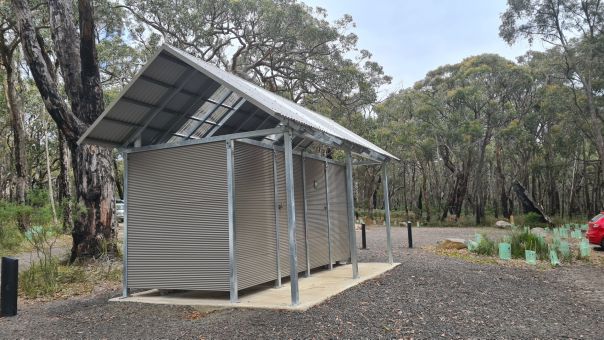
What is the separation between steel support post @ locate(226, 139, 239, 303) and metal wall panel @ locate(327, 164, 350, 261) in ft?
11.8

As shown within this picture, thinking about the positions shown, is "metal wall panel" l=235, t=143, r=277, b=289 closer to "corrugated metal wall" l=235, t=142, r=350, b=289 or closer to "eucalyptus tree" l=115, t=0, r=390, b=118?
"corrugated metal wall" l=235, t=142, r=350, b=289

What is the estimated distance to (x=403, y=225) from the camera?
1159 inches

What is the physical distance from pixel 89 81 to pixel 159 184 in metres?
4.51

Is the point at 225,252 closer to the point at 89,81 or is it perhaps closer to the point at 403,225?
the point at 89,81

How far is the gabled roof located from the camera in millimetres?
6410

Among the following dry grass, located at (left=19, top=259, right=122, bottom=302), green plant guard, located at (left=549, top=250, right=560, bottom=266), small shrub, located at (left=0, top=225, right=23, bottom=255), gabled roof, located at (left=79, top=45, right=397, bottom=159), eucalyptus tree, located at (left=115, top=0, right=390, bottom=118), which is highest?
eucalyptus tree, located at (left=115, top=0, right=390, bottom=118)

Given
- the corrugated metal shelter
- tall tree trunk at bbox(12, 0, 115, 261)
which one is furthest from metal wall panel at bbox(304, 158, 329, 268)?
tall tree trunk at bbox(12, 0, 115, 261)

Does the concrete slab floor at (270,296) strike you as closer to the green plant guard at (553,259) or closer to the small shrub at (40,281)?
the small shrub at (40,281)

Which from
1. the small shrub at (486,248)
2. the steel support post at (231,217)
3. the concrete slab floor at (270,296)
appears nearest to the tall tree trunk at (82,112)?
the concrete slab floor at (270,296)

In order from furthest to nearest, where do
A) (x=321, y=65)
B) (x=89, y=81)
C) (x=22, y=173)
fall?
(x=321, y=65) < (x=22, y=173) < (x=89, y=81)

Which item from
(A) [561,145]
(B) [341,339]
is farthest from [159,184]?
(A) [561,145]

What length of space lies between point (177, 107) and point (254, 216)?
7.25 feet

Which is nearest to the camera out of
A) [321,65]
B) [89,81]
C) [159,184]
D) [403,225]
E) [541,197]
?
[159,184]

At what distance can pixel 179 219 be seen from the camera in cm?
693
